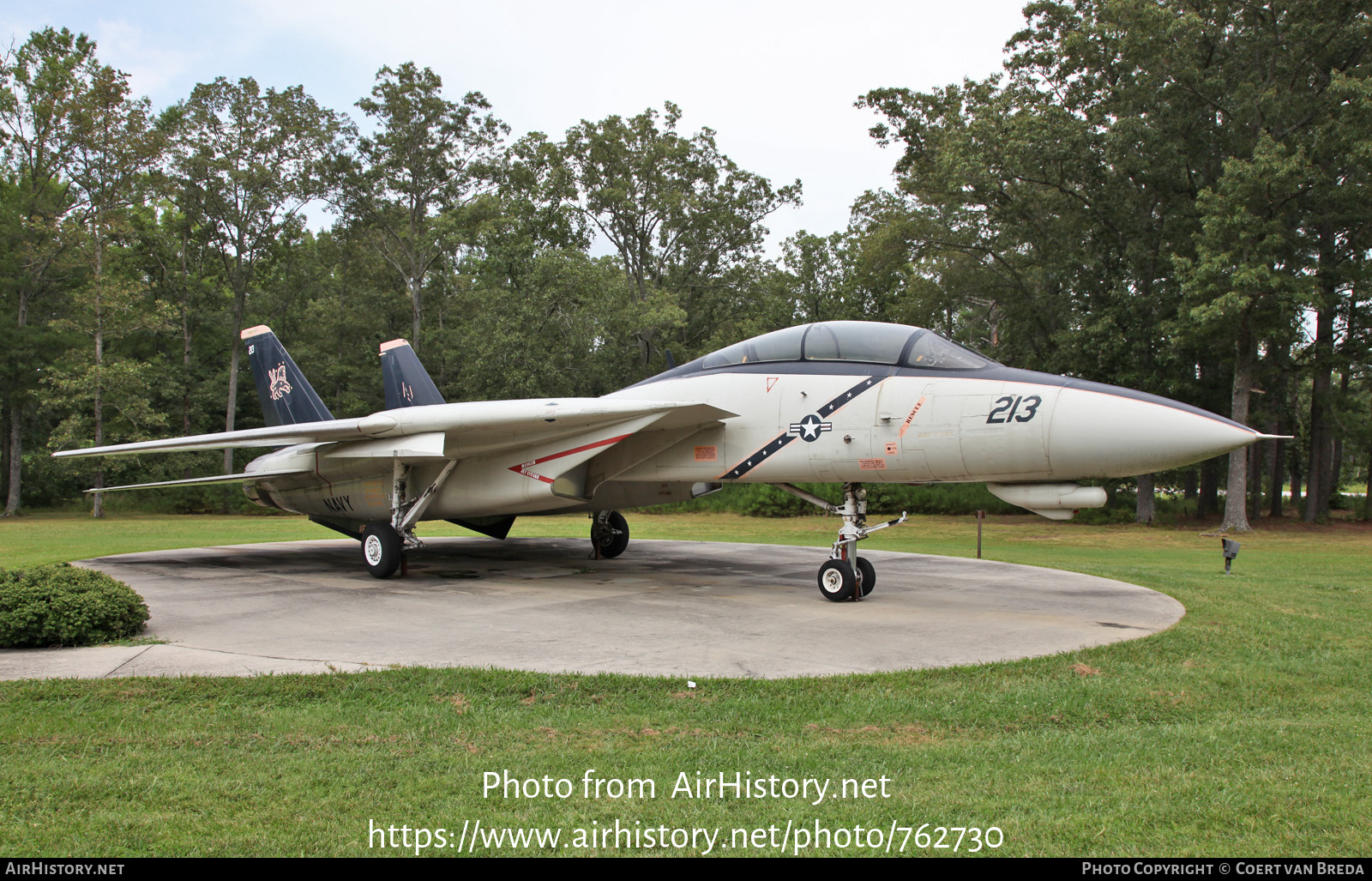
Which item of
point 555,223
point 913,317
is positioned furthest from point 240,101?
point 913,317

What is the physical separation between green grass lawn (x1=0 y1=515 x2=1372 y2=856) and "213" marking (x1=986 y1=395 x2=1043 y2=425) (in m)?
2.26

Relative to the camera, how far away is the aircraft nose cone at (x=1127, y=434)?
729cm

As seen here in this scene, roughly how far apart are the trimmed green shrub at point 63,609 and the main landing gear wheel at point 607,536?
782cm

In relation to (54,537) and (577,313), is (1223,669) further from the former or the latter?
(577,313)

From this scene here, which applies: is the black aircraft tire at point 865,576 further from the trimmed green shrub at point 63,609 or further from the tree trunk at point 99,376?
the tree trunk at point 99,376

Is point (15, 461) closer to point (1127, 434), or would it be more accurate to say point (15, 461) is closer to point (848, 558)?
point (848, 558)

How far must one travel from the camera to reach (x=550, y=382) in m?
35.2

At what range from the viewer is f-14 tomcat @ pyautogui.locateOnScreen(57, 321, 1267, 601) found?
783 cm

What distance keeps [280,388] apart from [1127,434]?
13.4 metres

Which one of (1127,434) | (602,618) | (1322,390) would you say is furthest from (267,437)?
(1322,390)

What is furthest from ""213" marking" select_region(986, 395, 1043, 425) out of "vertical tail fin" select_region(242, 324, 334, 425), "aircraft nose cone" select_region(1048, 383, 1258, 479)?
"vertical tail fin" select_region(242, 324, 334, 425)

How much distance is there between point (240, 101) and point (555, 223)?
15588 millimetres

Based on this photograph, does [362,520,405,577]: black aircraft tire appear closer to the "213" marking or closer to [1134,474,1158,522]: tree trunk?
the "213" marking

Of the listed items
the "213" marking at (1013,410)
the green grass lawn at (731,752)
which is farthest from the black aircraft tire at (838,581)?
the green grass lawn at (731,752)
